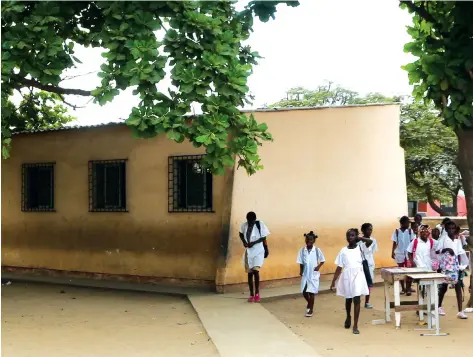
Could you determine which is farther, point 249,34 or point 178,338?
point 249,34

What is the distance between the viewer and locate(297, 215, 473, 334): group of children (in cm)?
796

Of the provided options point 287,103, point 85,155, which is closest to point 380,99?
point 287,103

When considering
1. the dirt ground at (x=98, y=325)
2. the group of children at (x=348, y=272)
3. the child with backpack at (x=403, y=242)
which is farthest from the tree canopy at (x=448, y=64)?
the dirt ground at (x=98, y=325)

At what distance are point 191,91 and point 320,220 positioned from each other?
A: 5.59 m

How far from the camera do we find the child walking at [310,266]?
877cm

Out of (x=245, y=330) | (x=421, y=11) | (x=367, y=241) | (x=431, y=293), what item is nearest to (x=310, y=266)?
(x=367, y=241)

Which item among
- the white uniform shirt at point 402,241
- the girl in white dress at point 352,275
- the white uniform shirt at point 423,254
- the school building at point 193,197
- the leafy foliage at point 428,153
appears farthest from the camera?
the leafy foliage at point 428,153

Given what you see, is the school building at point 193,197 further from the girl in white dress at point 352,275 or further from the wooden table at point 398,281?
the wooden table at point 398,281

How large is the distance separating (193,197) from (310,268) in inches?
139

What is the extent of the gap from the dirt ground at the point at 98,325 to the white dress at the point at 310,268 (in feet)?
5.58

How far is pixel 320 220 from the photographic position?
12.1 meters

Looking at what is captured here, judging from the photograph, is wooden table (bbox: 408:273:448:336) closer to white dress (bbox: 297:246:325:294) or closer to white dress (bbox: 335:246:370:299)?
white dress (bbox: 335:246:370:299)

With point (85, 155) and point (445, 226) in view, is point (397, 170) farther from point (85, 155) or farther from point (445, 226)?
point (85, 155)

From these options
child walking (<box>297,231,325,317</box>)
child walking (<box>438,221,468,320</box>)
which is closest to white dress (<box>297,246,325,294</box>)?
child walking (<box>297,231,325,317</box>)
